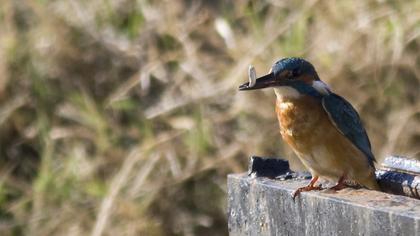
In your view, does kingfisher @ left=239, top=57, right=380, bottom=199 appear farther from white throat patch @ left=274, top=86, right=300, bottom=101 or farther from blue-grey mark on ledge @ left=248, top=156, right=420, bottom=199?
blue-grey mark on ledge @ left=248, top=156, right=420, bottom=199

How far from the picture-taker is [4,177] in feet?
20.6

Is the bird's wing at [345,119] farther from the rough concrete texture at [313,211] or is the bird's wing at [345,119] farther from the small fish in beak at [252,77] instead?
the rough concrete texture at [313,211]

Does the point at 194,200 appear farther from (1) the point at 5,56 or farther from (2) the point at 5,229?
(1) the point at 5,56

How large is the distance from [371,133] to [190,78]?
4.01ft

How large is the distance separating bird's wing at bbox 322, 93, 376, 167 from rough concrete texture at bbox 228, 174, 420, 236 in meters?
0.66

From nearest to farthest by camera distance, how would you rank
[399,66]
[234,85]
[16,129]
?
1. [399,66]
2. [234,85]
3. [16,129]

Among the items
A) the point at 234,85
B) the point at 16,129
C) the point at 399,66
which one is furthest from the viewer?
the point at 16,129

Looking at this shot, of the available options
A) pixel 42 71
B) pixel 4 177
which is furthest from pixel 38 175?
pixel 42 71

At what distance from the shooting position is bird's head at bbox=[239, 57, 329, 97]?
349 centimetres

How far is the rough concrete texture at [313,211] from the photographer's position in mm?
2350

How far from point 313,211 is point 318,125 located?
0.99 meters

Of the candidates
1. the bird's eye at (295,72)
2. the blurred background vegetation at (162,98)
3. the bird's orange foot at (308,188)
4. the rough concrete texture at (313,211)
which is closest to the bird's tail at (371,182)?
the bird's orange foot at (308,188)

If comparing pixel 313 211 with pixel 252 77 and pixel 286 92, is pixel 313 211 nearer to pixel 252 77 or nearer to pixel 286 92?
pixel 252 77

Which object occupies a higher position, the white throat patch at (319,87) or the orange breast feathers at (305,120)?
the white throat patch at (319,87)
